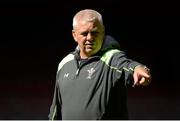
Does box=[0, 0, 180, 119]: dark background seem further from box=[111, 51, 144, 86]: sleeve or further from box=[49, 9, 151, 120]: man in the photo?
box=[111, 51, 144, 86]: sleeve

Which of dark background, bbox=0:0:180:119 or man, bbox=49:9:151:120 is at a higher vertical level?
man, bbox=49:9:151:120

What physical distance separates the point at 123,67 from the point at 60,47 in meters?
3.60

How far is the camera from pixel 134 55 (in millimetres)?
5715

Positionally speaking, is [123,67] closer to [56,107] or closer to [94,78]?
[94,78]

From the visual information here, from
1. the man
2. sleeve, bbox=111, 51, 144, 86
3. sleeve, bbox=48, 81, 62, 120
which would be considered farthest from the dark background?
sleeve, bbox=111, 51, 144, 86

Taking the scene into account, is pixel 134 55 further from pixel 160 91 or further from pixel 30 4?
pixel 30 4

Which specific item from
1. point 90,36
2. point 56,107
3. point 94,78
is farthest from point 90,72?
point 56,107

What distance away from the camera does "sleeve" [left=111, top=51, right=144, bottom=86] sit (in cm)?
210

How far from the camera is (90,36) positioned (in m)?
2.28

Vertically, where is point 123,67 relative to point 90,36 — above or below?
below

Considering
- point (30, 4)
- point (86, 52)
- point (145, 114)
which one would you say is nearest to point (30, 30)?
point (30, 4)

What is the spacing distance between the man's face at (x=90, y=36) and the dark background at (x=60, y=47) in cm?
309

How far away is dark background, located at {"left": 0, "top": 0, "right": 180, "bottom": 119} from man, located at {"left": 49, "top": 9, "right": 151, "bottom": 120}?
3.06 metres

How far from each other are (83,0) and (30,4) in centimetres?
57
